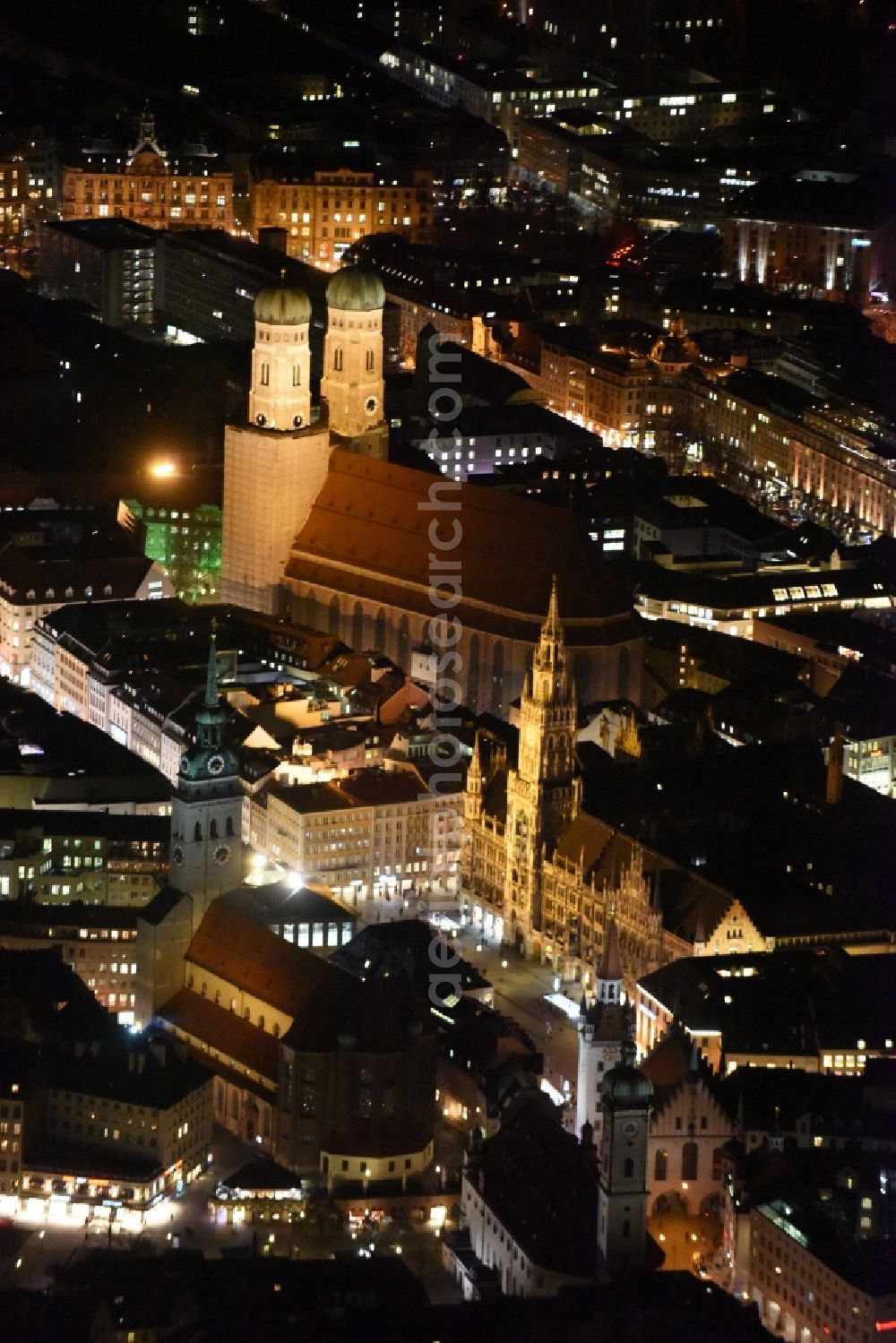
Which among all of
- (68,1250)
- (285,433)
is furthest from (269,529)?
(68,1250)

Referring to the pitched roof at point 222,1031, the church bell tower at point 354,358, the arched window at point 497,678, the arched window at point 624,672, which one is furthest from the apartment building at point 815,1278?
the church bell tower at point 354,358

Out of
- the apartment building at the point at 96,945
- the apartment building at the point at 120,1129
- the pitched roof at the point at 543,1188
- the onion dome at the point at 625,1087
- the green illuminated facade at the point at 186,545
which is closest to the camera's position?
the onion dome at the point at 625,1087

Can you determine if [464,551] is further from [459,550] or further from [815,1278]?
[815,1278]

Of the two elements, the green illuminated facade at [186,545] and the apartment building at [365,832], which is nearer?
the apartment building at [365,832]

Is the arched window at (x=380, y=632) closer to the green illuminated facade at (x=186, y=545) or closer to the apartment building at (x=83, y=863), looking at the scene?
the green illuminated facade at (x=186, y=545)

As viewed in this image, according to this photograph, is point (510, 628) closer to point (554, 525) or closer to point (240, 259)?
point (554, 525)

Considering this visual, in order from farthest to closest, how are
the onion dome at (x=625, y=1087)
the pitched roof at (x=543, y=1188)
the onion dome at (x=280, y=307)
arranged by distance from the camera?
1. the onion dome at (x=280, y=307)
2. the pitched roof at (x=543, y=1188)
3. the onion dome at (x=625, y=1087)

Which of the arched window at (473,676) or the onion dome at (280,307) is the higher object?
the onion dome at (280,307)
